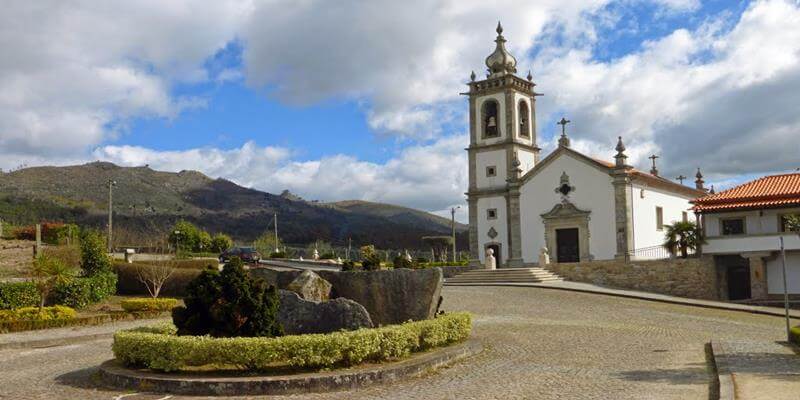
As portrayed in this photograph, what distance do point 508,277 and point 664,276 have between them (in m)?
Result: 7.01

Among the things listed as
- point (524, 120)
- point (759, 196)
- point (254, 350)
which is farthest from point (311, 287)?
point (524, 120)

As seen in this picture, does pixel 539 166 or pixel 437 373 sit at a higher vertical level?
pixel 539 166

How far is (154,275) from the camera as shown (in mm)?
24641

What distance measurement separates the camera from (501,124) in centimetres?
4147

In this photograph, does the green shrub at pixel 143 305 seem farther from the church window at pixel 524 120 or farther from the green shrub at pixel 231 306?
the church window at pixel 524 120

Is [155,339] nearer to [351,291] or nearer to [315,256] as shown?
[351,291]

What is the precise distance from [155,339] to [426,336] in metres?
4.57

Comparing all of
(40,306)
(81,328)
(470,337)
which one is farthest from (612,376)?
(40,306)

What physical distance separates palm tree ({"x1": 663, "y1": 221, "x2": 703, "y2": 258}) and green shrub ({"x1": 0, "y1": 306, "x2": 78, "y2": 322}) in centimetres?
2570

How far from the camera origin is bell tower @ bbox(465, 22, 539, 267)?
132 ft

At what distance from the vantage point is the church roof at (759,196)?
31.3 meters

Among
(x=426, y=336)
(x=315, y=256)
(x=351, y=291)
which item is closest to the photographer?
(x=426, y=336)

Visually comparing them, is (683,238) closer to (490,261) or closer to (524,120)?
(490,261)

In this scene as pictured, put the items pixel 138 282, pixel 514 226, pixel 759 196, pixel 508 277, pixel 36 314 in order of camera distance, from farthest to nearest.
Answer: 1. pixel 514 226
2. pixel 508 277
3. pixel 759 196
4. pixel 138 282
5. pixel 36 314
